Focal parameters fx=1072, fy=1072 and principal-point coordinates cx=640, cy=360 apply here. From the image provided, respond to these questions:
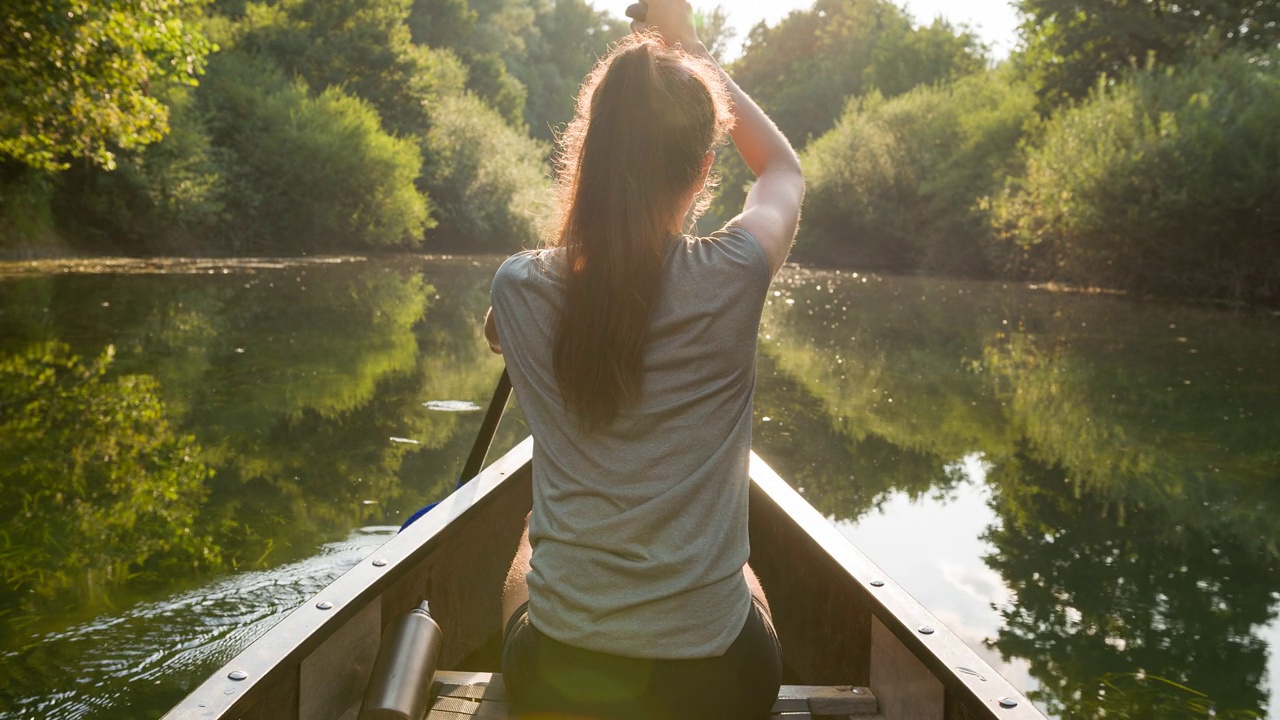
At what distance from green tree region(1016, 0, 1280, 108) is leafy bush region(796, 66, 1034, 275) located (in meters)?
1.27

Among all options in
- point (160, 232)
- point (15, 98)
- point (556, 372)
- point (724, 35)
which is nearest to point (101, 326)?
point (15, 98)

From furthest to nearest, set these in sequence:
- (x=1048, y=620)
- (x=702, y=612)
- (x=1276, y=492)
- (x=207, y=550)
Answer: (x=1276, y=492)
(x=207, y=550)
(x=1048, y=620)
(x=702, y=612)

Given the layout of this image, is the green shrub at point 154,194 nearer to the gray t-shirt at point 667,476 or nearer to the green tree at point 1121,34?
the green tree at point 1121,34

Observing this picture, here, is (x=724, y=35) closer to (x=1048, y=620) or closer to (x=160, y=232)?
(x=160, y=232)

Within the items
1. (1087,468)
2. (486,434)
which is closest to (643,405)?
(486,434)

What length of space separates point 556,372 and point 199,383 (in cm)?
716

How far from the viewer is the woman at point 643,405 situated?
1.57 m

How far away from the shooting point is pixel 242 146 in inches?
1064

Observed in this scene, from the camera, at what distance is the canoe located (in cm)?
178

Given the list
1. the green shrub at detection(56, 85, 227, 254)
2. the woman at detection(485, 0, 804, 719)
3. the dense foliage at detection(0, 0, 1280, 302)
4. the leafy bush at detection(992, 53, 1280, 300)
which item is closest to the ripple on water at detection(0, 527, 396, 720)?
the woman at detection(485, 0, 804, 719)

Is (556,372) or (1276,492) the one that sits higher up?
(556,372)

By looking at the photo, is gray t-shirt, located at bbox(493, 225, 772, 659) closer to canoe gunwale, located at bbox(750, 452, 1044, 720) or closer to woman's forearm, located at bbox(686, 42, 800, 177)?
woman's forearm, located at bbox(686, 42, 800, 177)

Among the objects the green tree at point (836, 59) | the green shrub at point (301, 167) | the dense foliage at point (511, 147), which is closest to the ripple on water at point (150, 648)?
the dense foliage at point (511, 147)

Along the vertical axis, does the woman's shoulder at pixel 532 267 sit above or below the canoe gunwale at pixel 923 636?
above
